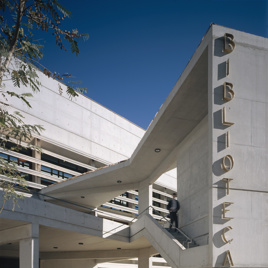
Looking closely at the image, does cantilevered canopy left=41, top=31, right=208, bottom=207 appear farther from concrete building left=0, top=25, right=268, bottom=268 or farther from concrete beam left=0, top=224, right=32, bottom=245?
A: concrete beam left=0, top=224, right=32, bottom=245

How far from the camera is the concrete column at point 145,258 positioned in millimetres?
25547

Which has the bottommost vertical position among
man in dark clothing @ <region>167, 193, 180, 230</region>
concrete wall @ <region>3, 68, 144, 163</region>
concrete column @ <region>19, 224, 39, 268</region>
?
concrete column @ <region>19, 224, 39, 268</region>

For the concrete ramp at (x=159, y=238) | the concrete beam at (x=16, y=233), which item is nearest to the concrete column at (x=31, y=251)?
the concrete beam at (x=16, y=233)

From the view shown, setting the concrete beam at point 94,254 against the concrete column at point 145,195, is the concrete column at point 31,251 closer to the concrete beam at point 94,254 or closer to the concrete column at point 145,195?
the concrete column at point 145,195

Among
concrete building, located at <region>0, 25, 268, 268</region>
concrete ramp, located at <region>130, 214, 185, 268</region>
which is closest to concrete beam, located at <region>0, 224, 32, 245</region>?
concrete building, located at <region>0, 25, 268, 268</region>

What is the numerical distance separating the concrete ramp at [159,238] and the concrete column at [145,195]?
3462 mm

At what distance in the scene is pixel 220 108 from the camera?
12805 mm

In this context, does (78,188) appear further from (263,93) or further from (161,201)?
(263,93)

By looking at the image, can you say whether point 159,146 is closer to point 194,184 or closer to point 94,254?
point 194,184

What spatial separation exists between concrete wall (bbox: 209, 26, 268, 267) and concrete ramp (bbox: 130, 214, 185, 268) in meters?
2.90

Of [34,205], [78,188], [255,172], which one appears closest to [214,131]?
[255,172]

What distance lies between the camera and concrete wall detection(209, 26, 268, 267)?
478 inches

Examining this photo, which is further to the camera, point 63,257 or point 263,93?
point 63,257

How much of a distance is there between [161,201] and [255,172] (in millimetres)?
24587
